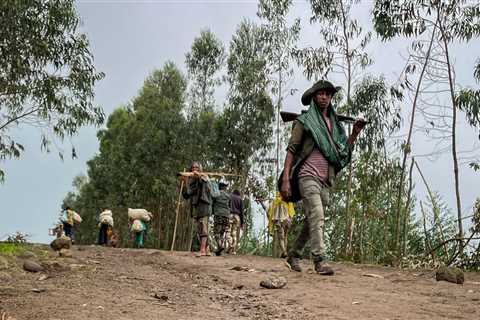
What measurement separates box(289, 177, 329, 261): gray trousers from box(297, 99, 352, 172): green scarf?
0.30m

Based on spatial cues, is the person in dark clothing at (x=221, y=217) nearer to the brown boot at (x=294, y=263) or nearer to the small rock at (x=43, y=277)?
the brown boot at (x=294, y=263)

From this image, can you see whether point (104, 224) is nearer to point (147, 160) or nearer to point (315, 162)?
point (147, 160)

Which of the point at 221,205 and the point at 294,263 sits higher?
the point at 221,205

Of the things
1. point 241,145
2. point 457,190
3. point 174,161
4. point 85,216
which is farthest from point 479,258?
point 85,216

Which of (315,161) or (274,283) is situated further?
(315,161)

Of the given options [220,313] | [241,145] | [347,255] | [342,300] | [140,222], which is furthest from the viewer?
[241,145]

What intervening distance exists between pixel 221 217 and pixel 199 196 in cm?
229

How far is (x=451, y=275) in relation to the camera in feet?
22.2

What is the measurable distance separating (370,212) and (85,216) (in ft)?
81.3

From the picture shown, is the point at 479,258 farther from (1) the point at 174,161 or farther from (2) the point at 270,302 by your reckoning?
(1) the point at 174,161

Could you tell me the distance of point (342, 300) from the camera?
4844 mm

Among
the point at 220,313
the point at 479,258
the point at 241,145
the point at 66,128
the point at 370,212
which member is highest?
the point at 241,145

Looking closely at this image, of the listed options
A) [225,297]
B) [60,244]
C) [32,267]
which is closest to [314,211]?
[225,297]

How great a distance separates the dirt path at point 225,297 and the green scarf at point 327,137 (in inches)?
47.2
